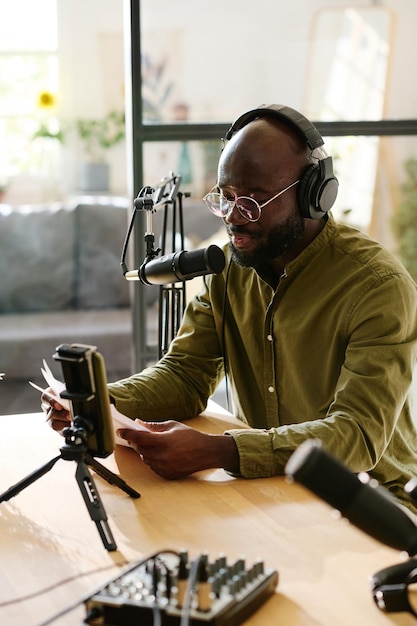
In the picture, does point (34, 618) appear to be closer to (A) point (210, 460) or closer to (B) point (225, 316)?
(A) point (210, 460)

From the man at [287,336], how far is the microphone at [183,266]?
25 cm

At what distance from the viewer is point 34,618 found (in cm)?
99

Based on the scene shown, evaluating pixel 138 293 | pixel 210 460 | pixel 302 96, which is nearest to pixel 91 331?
pixel 138 293

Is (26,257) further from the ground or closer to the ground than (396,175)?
closer to the ground

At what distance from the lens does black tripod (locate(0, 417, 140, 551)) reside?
1.22 metres

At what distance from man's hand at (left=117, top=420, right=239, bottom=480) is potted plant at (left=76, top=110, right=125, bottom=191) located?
5537 mm

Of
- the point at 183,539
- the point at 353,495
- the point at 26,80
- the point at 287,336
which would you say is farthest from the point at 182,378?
the point at 26,80

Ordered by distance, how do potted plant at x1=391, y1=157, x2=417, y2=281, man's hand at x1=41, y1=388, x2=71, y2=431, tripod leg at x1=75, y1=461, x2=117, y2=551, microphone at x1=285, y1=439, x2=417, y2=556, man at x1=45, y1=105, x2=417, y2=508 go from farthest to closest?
potted plant at x1=391, y1=157, x2=417, y2=281 → man's hand at x1=41, y1=388, x2=71, y2=431 → man at x1=45, y1=105, x2=417, y2=508 → tripod leg at x1=75, y1=461, x2=117, y2=551 → microphone at x1=285, y1=439, x2=417, y2=556

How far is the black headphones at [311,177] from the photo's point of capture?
5.51ft

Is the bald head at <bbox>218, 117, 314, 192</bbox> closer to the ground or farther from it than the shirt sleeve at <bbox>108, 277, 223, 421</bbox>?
farther from it

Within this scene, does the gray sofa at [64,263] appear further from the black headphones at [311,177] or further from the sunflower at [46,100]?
the black headphones at [311,177]

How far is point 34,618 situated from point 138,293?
2.22 metres

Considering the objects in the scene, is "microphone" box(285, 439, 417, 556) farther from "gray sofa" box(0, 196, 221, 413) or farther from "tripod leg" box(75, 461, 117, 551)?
"gray sofa" box(0, 196, 221, 413)

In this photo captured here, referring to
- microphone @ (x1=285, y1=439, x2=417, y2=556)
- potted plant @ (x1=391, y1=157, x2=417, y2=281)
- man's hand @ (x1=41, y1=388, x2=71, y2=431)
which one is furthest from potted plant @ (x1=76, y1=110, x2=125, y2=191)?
microphone @ (x1=285, y1=439, x2=417, y2=556)
